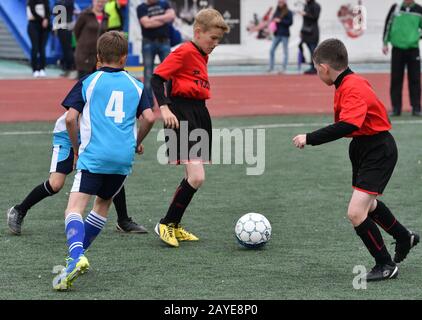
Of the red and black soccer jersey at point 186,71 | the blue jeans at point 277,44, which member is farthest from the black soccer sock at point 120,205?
the blue jeans at point 277,44

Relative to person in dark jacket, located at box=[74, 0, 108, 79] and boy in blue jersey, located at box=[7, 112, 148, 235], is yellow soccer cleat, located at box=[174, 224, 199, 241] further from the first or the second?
person in dark jacket, located at box=[74, 0, 108, 79]

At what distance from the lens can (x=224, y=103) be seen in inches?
807

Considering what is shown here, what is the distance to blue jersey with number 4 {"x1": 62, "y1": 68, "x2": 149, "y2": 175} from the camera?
717 cm

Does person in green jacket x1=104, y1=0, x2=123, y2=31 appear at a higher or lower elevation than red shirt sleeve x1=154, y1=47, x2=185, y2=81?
lower

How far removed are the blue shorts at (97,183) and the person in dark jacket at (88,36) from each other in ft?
28.9

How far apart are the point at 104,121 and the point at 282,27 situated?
71.7ft

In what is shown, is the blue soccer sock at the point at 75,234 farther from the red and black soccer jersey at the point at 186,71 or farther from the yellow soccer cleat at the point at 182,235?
the red and black soccer jersey at the point at 186,71

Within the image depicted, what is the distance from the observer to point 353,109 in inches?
276

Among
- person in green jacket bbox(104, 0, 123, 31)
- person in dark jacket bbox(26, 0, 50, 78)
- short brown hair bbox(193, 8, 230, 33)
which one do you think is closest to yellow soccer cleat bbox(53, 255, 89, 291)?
short brown hair bbox(193, 8, 230, 33)

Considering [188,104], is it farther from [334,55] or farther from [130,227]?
[334,55]

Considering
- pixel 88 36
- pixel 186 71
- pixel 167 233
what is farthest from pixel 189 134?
pixel 88 36

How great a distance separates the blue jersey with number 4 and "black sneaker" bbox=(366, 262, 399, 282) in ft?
5.95
